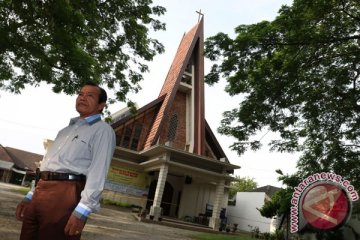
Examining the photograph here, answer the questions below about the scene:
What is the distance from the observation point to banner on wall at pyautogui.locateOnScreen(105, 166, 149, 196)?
852 inches

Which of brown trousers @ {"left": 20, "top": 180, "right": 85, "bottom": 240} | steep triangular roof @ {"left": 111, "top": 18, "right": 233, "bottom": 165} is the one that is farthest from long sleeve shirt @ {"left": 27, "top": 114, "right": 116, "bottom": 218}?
steep triangular roof @ {"left": 111, "top": 18, "right": 233, "bottom": 165}

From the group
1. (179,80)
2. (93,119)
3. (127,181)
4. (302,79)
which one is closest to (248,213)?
(127,181)

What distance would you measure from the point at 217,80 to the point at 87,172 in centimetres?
795

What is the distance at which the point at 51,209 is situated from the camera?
8.09 feet

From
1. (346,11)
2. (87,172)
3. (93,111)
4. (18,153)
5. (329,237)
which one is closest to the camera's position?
(87,172)

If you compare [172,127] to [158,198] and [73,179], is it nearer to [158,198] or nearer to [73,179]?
[158,198]

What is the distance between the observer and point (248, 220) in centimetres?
3222

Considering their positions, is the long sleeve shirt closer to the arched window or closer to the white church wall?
the arched window

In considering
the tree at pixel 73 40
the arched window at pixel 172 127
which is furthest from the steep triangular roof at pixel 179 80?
the tree at pixel 73 40

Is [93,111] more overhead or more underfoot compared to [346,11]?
more underfoot

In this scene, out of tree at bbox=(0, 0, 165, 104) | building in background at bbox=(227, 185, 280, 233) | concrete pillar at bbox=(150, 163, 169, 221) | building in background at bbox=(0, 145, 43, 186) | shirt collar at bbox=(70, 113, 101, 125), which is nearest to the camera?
shirt collar at bbox=(70, 113, 101, 125)

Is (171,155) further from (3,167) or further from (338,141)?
(3,167)

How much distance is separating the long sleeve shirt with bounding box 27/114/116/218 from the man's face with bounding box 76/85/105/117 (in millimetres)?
66

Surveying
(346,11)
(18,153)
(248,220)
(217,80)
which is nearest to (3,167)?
(18,153)
